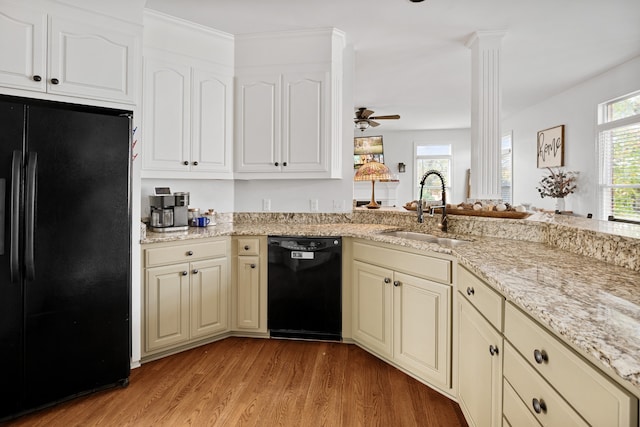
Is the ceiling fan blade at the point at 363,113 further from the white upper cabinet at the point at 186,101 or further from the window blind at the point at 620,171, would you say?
the window blind at the point at 620,171

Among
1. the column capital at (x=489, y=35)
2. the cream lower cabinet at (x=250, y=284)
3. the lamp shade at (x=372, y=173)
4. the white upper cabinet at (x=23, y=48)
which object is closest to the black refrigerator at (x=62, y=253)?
the white upper cabinet at (x=23, y=48)

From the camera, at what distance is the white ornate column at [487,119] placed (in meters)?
3.23

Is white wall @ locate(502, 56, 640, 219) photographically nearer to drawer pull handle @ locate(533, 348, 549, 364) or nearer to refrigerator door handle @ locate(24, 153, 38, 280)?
drawer pull handle @ locate(533, 348, 549, 364)

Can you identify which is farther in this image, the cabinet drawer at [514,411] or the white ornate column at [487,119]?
the white ornate column at [487,119]

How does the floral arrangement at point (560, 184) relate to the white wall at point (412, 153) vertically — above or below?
below

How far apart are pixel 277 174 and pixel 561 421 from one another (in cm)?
266

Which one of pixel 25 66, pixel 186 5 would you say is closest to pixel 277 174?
pixel 186 5

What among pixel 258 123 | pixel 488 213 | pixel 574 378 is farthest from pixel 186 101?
pixel 574 378

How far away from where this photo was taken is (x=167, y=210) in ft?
9.35

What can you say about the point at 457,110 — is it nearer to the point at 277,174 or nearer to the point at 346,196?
the point at 346,196

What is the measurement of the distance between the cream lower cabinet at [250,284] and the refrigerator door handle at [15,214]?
1.34 metres

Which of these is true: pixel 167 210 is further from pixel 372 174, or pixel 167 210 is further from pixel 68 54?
pixel 372 174

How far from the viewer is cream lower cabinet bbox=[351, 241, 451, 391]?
6.82 feet

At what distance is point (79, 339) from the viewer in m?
2.03
